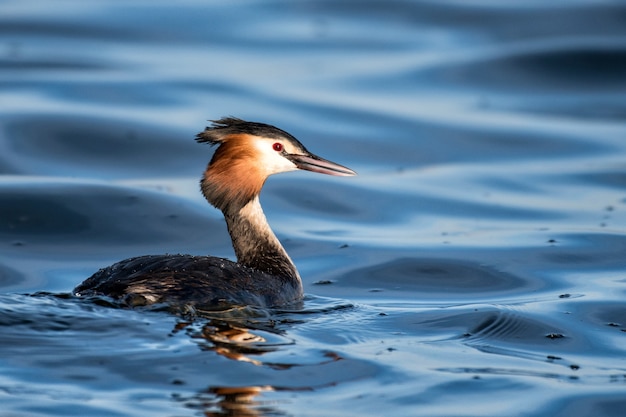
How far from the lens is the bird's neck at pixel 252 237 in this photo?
9.08m

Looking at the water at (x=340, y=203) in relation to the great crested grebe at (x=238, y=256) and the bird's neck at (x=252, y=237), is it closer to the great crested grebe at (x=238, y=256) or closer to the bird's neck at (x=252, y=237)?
the great crested grebe at (x=238, y=256)

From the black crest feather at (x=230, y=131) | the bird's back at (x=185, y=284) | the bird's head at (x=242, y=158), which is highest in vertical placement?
the black crest feather at (x=230, y=131)

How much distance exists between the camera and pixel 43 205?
37.5ft

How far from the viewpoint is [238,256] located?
9.20 m

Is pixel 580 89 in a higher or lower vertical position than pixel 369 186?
higher

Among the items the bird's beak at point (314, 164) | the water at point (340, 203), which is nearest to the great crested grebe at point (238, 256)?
the bird's beak at point (314, 164)

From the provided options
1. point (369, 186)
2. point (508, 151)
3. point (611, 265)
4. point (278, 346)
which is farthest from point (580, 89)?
point (278, 346)

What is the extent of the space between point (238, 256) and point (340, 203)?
3387 millimetres

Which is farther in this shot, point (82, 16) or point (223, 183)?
point (82, 16)

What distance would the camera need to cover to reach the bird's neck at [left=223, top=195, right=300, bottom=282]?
29.8ft

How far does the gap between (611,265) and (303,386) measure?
15.3 ft

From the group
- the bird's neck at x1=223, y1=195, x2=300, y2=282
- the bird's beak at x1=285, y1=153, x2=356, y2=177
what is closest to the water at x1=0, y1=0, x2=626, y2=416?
the bird's neck at x1=223, y1=195, x2=300, y2=282

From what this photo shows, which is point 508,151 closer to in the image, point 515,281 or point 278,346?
point 515,281

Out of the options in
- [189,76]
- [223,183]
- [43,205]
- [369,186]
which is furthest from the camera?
[189,76]
